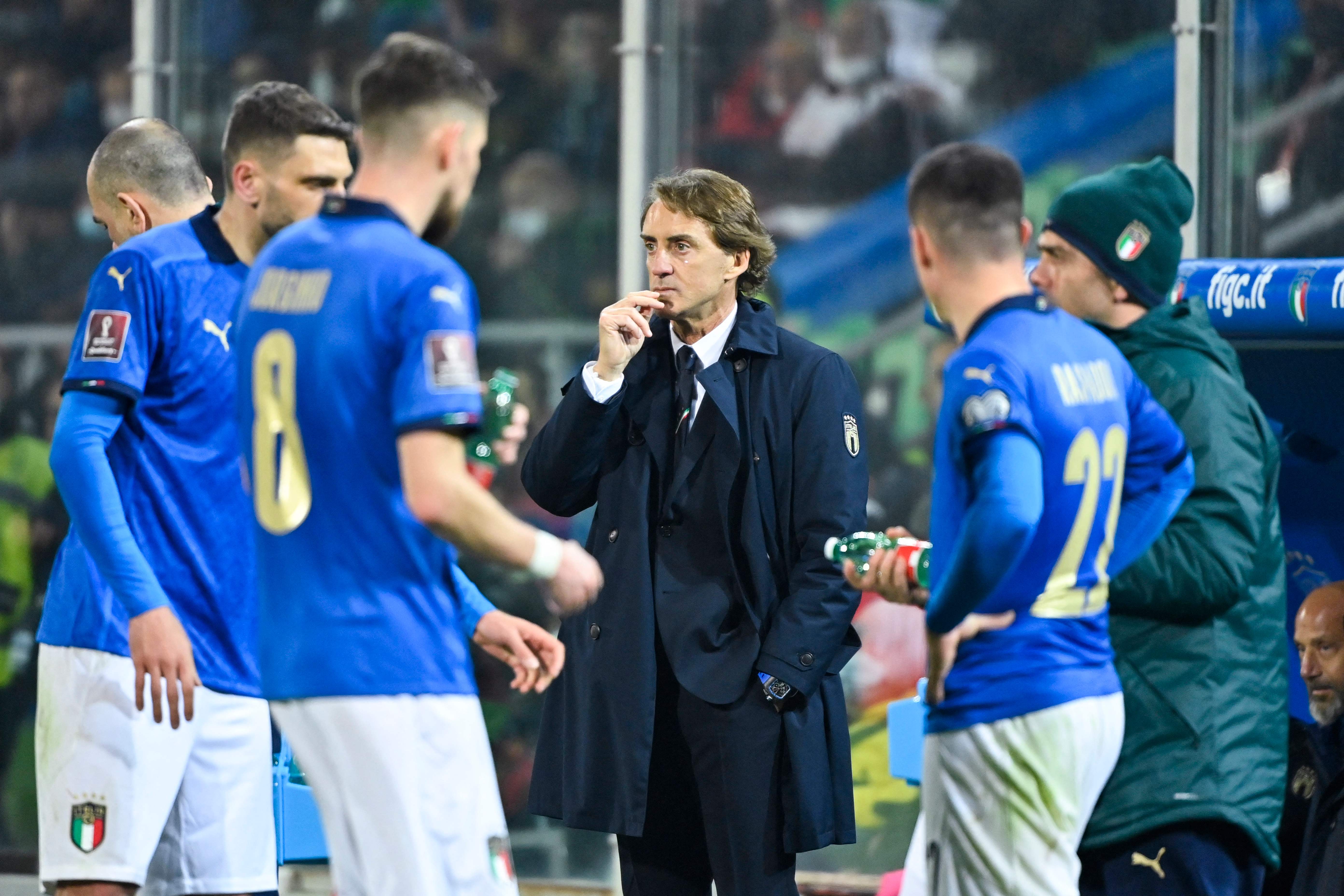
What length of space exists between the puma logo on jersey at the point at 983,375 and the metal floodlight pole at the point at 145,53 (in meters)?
6.01

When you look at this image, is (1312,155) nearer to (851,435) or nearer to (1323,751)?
(1323,751)

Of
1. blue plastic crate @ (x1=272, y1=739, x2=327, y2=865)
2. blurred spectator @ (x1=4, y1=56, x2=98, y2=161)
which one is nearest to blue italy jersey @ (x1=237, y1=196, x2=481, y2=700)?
blue plastic crate @ (x1=272, y1=739, x2=327, y2=865)

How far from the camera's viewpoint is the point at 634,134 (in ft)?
23.5

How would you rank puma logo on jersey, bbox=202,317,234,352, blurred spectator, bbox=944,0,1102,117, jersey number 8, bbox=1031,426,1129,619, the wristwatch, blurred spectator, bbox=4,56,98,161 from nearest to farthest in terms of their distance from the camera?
jersey number 8, bbox=1031,426,1129,619
puma logo on jersey, bbox=202,317,234,352
the wristwatch
blurred spectator, bbox=944,0,1102,117
blurred spectator, bbox=4,56,98,161

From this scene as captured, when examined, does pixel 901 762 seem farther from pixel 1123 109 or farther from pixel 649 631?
pixel 1123 109

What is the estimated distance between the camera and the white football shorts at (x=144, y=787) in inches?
133

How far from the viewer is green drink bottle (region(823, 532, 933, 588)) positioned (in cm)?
289

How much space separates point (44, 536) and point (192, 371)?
4976mm

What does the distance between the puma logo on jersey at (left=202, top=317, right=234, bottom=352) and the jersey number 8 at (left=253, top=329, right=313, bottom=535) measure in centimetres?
83

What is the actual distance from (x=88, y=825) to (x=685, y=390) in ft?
5.05

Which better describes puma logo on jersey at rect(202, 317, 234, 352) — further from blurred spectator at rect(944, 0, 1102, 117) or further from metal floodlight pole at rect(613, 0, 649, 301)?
blurred spectator at rect(944, 0, 1102, 117)

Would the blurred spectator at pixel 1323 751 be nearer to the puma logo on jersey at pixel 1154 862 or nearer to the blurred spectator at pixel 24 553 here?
the puma logo on jersey at pixel 1154 862

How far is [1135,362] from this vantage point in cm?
338

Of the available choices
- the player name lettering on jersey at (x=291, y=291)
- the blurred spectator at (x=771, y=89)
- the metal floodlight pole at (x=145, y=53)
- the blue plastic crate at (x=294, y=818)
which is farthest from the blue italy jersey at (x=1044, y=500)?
the metal floodlight pole at (x=145, y=53)
